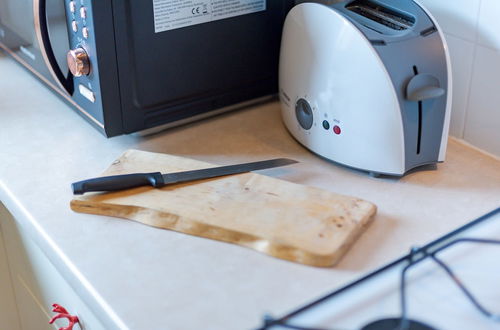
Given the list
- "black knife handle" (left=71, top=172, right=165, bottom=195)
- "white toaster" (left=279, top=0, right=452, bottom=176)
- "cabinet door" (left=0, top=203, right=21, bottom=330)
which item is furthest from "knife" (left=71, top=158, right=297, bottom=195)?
"cabinet door" (left=0, top=203, right=21, bottom=330)

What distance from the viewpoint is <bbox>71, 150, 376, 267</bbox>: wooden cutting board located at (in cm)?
76

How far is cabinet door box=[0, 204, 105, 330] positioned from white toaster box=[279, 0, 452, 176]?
0.38 m

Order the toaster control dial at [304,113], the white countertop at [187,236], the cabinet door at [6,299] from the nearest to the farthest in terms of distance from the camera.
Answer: the white countertop at [187,236]
the toaster control dial at [304,113]
the cabinet door at [6,299]

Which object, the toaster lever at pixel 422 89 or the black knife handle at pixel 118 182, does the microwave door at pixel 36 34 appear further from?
the toaster lever at pixel 422 89

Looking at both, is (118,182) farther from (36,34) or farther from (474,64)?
(474,64)

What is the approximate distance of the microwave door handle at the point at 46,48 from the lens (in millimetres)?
983

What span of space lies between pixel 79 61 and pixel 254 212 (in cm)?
33

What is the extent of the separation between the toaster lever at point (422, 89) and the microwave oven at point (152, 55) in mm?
291

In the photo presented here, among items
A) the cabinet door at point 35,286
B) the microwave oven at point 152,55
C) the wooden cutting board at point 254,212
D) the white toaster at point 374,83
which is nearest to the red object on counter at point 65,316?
the cabinet door at point 35,286

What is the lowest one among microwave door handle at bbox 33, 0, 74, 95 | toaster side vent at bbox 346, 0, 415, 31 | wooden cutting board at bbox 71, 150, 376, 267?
wooden cutting board at bbox 71, 150, 376, 267

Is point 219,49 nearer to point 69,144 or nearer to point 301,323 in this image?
point 69,144

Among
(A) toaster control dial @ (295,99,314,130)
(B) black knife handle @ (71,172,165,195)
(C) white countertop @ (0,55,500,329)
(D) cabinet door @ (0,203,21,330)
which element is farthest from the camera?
(D) cabinet door @ (0,203,21,330)

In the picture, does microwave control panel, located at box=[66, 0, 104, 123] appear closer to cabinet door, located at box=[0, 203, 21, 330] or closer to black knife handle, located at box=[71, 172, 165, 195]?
black knife handle, located at box=[71, 172, 165, 195]

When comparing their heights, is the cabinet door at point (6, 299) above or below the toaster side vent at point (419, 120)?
below
